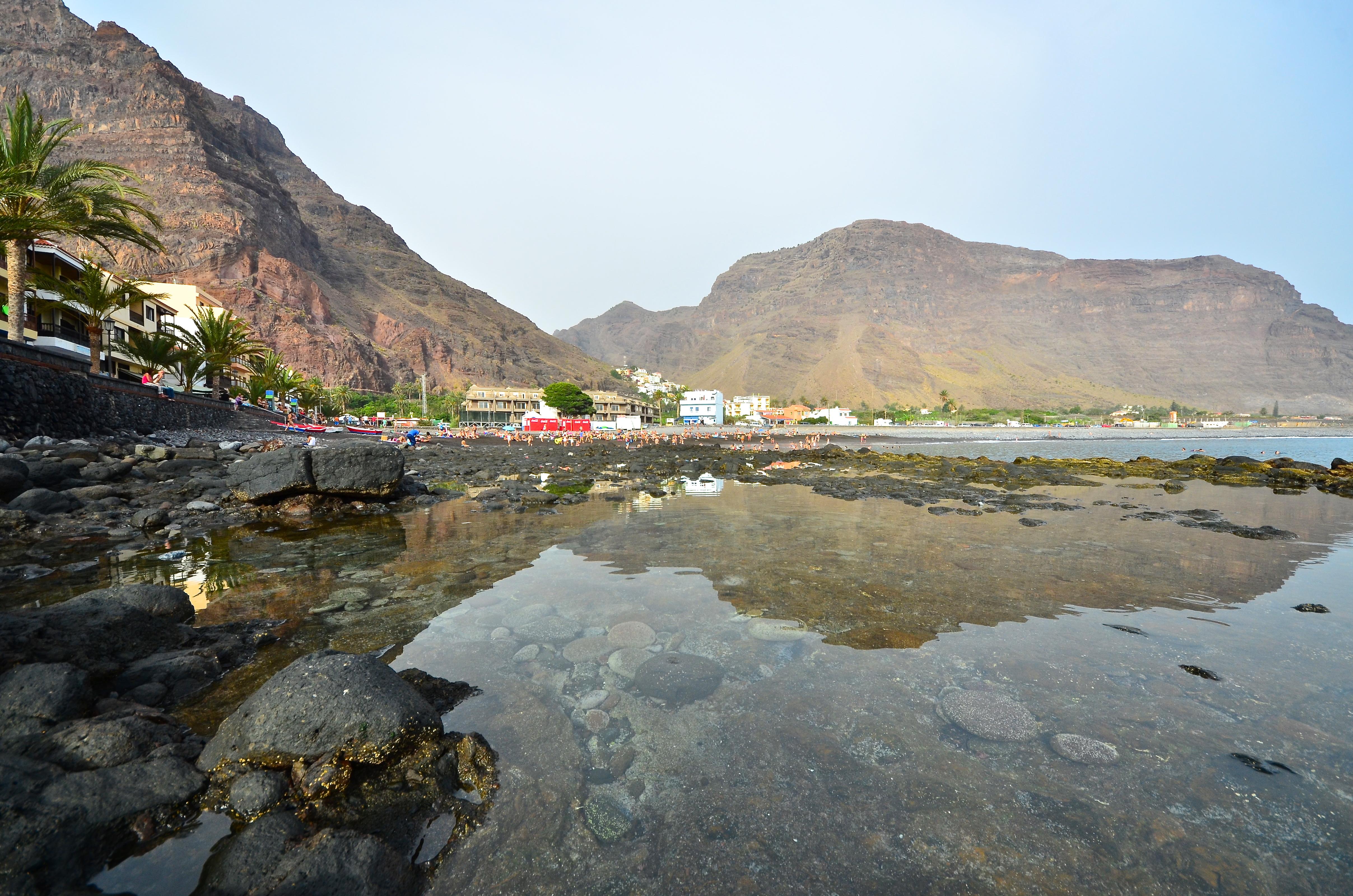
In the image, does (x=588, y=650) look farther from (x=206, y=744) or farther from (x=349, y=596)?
(x=349, y=596)

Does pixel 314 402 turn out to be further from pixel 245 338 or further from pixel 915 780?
pixel 915 780

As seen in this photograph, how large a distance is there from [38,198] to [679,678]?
2640 cm

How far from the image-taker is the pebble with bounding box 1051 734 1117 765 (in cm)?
349

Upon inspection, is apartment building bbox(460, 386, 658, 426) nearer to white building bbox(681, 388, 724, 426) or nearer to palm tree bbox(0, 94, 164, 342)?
white building bbox(681, 388, 724, 426)

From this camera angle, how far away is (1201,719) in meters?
3.93

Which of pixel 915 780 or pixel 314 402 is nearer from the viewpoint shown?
pixel 915 780

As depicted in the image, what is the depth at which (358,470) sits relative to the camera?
12.4 metres

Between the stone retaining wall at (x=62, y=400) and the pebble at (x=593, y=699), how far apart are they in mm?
19035

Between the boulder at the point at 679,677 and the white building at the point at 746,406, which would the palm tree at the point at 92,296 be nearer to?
the boulder at the point at 679,677

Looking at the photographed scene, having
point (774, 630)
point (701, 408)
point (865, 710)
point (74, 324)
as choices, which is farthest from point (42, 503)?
point (701, 408)

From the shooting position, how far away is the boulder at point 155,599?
187 inches

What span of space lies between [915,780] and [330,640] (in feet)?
16.8

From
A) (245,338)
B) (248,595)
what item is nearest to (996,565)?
(248,595)

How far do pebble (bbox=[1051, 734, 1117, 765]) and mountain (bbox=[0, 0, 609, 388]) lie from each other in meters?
120
